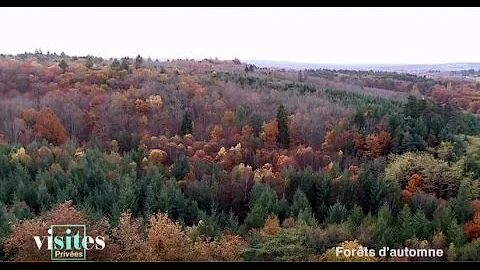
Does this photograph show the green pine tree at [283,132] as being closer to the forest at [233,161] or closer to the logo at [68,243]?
the forest at [233,161]

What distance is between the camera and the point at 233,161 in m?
45.3

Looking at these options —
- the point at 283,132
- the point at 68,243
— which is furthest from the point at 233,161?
the point at 68,243

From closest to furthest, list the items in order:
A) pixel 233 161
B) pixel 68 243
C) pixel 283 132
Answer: pixel 68 243 < pixel 233 161 < pixel 283 132

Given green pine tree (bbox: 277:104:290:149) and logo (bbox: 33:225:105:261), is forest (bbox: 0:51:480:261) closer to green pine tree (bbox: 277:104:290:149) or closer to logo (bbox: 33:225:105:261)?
green pine tree (bbox: 277:104:290:149)

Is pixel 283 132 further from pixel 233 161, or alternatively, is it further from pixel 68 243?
pixel 68 243

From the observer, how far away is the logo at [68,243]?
1443cm

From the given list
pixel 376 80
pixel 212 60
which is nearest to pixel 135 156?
pixel 376 80

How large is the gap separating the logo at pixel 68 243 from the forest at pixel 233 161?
1.43 feet

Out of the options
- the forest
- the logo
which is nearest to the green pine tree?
the forest

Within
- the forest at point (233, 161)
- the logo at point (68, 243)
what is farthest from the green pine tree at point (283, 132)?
the logo at point (68, 243)

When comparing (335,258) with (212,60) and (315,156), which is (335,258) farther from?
(212,60)

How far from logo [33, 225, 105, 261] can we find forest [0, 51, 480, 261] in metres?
0.43

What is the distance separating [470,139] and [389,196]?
13389 mm

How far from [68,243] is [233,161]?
3077 cm
